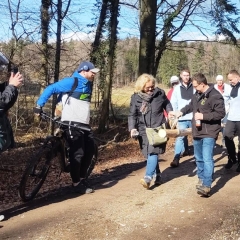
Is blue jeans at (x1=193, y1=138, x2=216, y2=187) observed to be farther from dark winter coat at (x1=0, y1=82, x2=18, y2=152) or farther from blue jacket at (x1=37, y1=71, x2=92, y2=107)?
dark winter coat at (x1=0, y1=82, x2=18, y2=152)

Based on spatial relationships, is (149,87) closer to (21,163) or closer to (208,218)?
(208,218)

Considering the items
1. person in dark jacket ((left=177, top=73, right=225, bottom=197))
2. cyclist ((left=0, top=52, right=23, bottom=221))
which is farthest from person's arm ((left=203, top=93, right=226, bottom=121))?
cyclist ((left=0, top=52, right=23, bottom=221))

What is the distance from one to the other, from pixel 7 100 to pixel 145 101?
244 centimetres

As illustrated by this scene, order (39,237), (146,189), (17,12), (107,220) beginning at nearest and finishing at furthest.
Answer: (39,237)
(107,220)
(146,189)
(17,12)

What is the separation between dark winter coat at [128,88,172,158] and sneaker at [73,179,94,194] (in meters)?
1.10

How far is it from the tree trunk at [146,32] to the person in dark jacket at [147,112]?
6.99 m

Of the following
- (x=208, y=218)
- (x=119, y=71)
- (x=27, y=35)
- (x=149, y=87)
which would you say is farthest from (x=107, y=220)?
(x=119, y=71)

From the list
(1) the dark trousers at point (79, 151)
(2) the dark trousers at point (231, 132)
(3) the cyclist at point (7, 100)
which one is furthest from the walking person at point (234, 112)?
(3) the cyclist at point (7, 100)

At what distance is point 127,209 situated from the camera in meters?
5.40

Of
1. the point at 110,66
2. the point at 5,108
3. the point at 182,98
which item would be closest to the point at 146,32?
the point at 110,66

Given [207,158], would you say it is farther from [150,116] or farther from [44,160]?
[44,160]

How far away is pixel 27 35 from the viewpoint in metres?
12.5

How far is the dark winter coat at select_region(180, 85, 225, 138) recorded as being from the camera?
5.85 m

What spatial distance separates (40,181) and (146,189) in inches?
68.4
